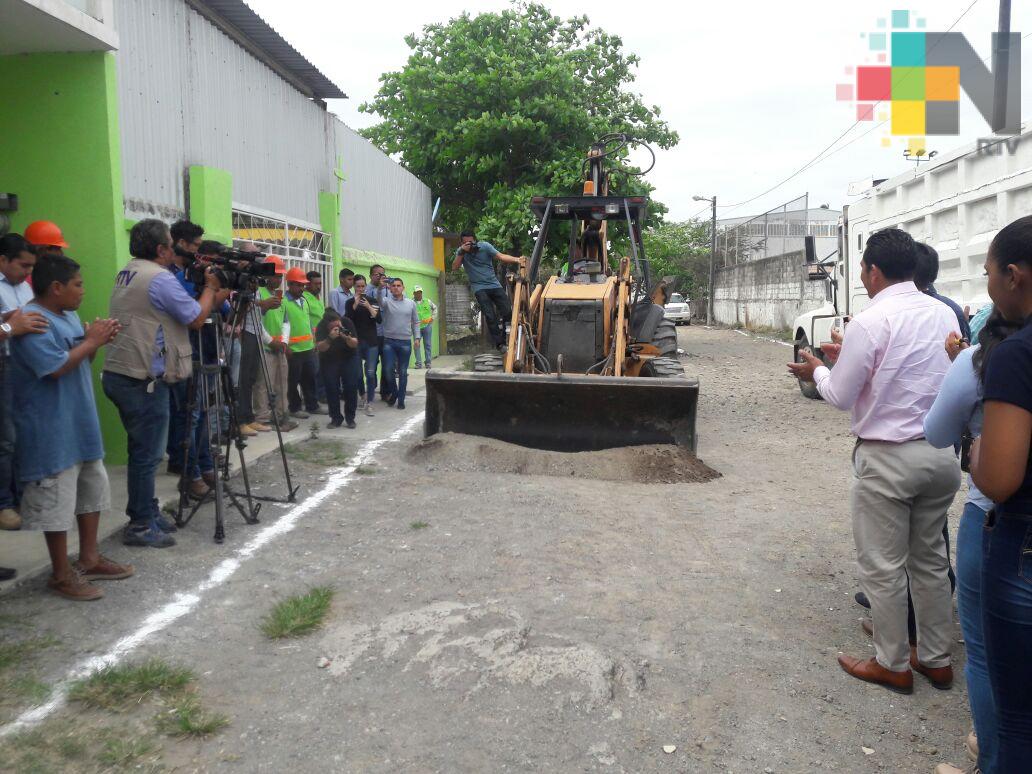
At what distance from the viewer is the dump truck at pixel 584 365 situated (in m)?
7.19

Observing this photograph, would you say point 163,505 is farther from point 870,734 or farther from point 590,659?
point 870,734

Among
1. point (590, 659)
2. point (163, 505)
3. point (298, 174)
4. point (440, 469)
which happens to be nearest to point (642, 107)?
point (298, 174)

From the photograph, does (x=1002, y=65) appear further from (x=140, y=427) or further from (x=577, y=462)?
(x=140, y=427)

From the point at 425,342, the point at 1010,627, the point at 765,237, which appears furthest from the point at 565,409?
the point at 765,237

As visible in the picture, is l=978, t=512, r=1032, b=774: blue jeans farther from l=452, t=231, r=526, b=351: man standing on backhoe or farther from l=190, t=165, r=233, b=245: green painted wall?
l=452, t=231, r=526, b=351: man standing on backhoe

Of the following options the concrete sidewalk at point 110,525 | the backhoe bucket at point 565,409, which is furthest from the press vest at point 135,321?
the backhoe bucket at point 565,409

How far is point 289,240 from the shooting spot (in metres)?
10.5

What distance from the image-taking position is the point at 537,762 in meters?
2.77

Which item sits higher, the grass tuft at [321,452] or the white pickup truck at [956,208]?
the white pickup truck at [956,208]

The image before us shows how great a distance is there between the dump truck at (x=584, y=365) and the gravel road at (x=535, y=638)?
1.00 m

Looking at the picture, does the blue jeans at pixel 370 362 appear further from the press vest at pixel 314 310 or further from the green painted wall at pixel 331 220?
the green painted wall at pixel 331 220

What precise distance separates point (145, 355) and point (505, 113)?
14.8m

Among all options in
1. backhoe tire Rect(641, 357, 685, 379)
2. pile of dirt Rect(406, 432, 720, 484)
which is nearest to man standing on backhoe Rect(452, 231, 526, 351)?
backhoe tire Rect(641, 357, 685, 379)

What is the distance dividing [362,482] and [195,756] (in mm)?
3863
